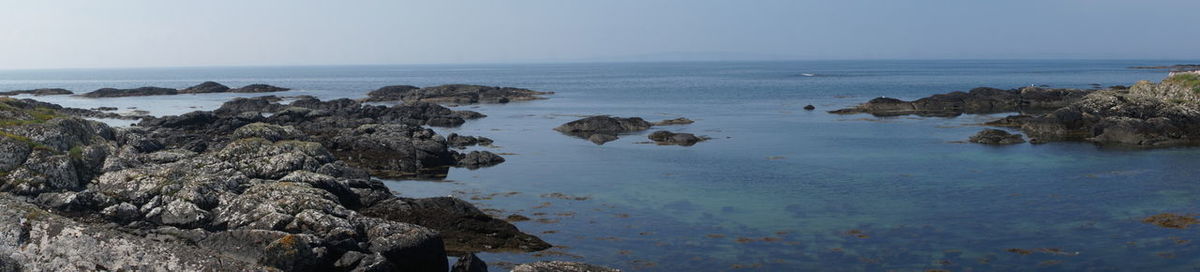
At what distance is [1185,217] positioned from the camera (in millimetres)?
24016

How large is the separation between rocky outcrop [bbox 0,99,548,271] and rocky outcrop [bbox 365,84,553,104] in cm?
6609

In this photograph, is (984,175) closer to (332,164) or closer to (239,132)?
(332,164)

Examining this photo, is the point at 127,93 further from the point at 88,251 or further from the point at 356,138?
the point at 88,251

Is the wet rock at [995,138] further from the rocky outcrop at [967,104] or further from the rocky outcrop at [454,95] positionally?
the rocky outcrop at [454,95]

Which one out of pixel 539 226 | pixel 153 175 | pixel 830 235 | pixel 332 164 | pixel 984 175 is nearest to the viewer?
pixel 153 175

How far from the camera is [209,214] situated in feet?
60.5

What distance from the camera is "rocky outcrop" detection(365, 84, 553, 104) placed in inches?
3738

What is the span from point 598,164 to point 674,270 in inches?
754

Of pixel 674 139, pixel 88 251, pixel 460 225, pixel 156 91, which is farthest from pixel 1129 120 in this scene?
pixel 156 91

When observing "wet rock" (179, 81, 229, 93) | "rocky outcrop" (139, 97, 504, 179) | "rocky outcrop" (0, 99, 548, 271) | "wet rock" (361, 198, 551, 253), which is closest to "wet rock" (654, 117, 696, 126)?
"rocky outcrop" (139, 97, 504, 179)

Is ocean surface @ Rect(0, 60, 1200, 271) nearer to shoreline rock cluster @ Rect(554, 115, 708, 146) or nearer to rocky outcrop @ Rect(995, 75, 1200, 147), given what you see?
shoreline rock cluster @ Rect(554, 115, 708, 146)

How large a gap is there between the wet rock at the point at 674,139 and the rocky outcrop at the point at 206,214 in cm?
2181

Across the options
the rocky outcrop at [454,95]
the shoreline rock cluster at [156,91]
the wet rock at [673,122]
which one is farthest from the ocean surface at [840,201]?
the shoreline rock cluster at [156,91]

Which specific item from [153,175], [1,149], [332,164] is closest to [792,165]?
[332,164]
